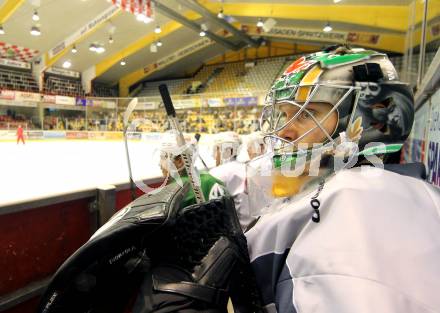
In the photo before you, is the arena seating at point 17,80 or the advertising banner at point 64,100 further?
the advertising banner at point 64,100

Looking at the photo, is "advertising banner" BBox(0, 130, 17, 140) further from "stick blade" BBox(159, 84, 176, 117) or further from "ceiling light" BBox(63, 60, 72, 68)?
"stick blade" BBox(159, 84, 176, 117)

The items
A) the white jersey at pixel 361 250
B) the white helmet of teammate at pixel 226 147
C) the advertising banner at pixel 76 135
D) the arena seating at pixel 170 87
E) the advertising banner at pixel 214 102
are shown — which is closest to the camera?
the white jersey at pixel 361 250

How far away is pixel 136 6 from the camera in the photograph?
7.48m

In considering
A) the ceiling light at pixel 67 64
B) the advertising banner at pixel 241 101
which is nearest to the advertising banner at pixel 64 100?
A: the ceiling light at pixel 67 64

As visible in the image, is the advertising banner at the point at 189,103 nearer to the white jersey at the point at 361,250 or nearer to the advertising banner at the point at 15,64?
the advertising banner at the point at 15,64

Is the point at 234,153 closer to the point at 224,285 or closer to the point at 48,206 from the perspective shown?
the point at 48,206

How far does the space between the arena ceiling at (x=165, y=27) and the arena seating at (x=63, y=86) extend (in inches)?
23.7

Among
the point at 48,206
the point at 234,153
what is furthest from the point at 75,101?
the point at 48,206

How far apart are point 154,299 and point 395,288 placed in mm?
361

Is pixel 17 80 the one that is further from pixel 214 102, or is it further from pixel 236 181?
pixel 236 181

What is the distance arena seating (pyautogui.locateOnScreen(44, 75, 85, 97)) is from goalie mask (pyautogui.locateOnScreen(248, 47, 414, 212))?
1471 centimetres

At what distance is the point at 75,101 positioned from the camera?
13242 millimetres

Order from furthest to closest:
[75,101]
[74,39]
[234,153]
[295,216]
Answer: [75,101], [74,39], [234,153], [295,216]

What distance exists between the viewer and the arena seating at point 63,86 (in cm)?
1366
